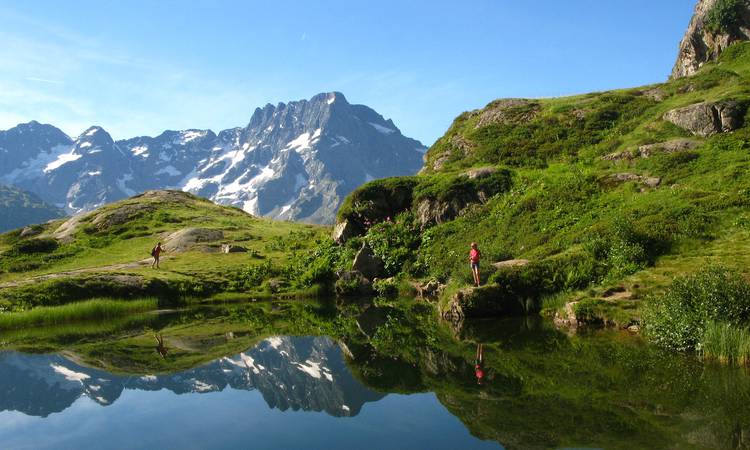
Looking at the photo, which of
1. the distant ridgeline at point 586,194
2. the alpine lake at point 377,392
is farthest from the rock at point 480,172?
the alpine lake at point 377,392

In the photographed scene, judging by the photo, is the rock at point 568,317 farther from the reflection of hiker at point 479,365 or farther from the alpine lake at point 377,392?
the reflection of hiker at point 479,365

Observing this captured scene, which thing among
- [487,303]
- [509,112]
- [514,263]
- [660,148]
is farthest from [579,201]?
[509,112]

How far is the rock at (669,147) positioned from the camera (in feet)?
120

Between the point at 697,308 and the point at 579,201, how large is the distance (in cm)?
1941

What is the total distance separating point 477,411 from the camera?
12.1m

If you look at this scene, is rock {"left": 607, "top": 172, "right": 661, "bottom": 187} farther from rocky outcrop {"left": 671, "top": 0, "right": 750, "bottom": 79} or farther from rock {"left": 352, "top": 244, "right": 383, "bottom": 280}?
rocky outcrop {"left": 671, "top": 0, "right": 750, "bottom": 79}

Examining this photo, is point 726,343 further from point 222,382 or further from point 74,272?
point 74,272

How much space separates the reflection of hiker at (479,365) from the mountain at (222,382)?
9.93ft

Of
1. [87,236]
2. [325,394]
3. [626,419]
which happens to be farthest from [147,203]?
[626,419]

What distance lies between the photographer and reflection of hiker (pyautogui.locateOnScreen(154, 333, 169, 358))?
69.6 feet

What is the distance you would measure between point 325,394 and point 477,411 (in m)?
4.87

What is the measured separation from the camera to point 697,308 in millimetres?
16203

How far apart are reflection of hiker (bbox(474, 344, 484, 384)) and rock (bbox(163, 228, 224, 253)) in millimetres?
47686

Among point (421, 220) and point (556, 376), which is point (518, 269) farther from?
point (421, 220)
